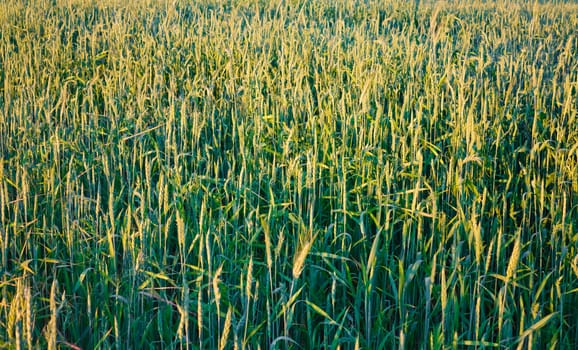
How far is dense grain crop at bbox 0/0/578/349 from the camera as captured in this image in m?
1.54

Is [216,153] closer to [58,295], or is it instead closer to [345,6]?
[58,295]

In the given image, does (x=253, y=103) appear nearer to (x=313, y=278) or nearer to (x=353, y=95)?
(x=353, y=95)

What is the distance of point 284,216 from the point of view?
81.0 inches

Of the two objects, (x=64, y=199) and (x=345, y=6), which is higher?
(x=345, y=6)

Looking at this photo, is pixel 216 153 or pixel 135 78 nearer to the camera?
pixel 216 153

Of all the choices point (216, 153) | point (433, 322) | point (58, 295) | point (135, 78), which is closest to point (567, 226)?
point (433, 322)

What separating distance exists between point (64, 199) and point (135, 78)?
1.36 metres

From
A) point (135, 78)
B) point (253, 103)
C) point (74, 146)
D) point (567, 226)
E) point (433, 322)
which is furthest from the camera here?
point (135, 78)

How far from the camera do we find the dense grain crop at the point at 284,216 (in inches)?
60.7

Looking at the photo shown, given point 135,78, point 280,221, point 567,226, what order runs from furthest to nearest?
point 135,78 < point 280,221 < point 567,226

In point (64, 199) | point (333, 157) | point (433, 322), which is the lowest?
point (433, 322)

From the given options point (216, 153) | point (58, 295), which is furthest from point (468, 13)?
point (58, 295)

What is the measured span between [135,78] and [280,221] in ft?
5.39

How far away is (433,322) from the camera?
5.63 ft
